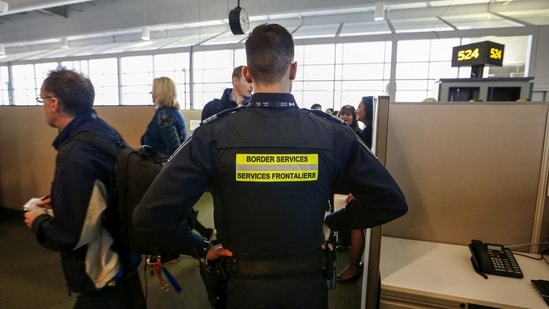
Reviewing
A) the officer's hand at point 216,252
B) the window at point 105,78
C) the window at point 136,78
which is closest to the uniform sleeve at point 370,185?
the officer's hand at point 216,252

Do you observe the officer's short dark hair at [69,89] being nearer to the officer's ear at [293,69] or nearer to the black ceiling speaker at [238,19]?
the officer's ear at [293,69]

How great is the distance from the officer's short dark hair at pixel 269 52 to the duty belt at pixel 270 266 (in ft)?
1.68

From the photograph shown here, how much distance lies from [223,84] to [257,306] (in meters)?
8.08

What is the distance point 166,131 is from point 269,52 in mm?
1816

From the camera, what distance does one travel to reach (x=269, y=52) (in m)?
0.86

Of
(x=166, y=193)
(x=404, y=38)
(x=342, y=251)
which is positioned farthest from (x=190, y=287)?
(x=404, y=38)

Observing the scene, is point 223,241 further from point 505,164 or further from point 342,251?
point 342,251

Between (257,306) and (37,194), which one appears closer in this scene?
(257,306)

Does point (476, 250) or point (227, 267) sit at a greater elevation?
point (227, 267)

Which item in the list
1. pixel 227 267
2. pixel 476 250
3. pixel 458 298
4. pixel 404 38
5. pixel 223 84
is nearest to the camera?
pixel 227 267

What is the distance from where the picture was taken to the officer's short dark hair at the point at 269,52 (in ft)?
2.81

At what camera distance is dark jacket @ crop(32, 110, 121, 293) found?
3.45 ft

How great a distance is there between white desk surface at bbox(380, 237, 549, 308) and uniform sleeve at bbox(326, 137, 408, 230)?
0.43 metres

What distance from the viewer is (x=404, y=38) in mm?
6664
